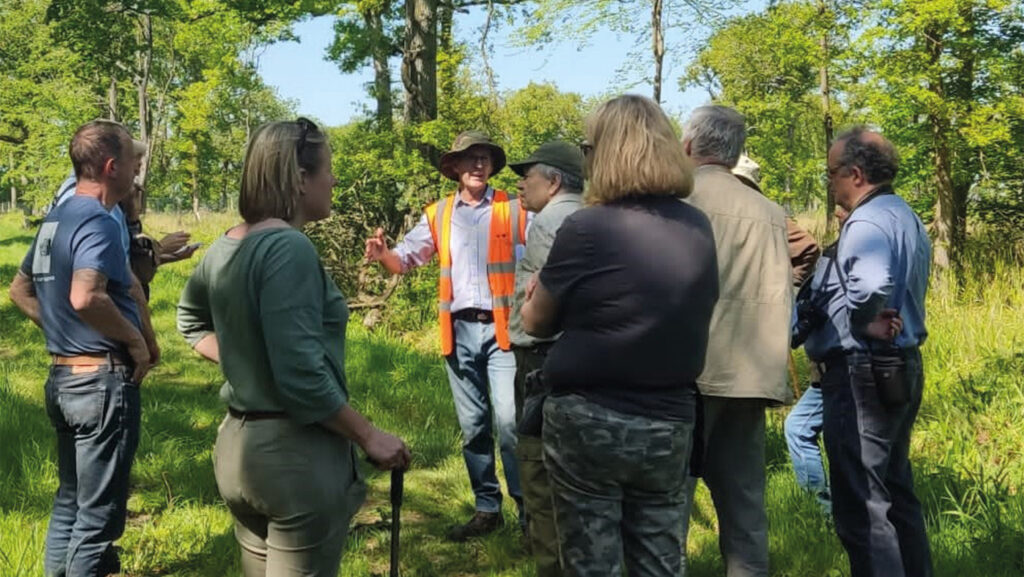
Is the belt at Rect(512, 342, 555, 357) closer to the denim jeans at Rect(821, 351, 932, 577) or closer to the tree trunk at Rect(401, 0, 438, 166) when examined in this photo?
the denim jeans at Rect(821, 351, 932, 577)

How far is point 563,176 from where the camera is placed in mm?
3752

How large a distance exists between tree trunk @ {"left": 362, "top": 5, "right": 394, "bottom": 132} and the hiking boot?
6.98 meters

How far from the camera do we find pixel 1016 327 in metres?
6.92

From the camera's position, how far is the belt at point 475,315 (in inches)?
175

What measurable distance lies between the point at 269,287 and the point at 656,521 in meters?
1.30

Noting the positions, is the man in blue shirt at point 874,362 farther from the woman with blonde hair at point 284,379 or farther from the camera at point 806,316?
the woman with blonde hair at point 284,379

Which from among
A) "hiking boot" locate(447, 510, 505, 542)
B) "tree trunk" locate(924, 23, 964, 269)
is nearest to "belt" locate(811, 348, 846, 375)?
"hiking boot" locate(447, 510, 505, 542)

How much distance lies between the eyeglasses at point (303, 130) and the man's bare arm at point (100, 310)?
1.28m

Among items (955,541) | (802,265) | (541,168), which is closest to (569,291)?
(541,168)

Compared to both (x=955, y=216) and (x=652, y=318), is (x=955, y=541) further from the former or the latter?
(x=955, y=216)

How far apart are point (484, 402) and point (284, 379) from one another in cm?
259

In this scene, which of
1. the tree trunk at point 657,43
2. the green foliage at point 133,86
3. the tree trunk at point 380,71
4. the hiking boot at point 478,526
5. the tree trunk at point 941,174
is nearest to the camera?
the hiking boot at point 478,526

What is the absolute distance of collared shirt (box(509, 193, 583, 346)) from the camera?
11.3 ft

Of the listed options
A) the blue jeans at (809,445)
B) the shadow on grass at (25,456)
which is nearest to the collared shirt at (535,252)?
the blue jeans at (809,445)
